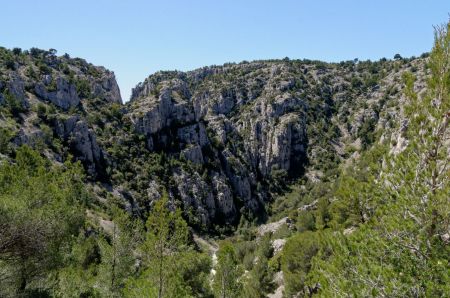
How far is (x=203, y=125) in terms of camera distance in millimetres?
141000

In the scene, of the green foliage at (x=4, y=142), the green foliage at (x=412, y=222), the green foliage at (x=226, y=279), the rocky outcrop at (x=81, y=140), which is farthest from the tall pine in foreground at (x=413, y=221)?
the rocky outcrop at (x=81, y=140)

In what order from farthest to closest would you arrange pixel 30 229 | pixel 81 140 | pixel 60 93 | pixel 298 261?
pixel 60 93
pixel 81 140
pixel 298 261
pixel 30 229

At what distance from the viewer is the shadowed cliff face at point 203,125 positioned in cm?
10112

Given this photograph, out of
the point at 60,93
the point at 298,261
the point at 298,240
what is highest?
the point at 60,93

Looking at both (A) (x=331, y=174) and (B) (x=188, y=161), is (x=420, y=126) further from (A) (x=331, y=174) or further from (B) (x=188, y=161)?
(A) (x=331, y=174)

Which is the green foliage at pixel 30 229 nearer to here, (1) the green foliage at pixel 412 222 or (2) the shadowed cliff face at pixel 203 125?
(1) the green foliage at pixel 412 222

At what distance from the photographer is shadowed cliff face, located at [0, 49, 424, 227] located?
332 ft

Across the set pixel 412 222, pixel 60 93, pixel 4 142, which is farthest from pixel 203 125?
pixel 412 222

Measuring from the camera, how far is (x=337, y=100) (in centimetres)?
17438

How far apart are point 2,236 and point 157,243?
28.8ft

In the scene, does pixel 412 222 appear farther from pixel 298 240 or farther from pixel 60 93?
pixel 60 93

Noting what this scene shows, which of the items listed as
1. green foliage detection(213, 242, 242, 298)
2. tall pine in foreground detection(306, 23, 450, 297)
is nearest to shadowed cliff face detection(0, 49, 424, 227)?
green foliage detection(213, 242, 242, 298)

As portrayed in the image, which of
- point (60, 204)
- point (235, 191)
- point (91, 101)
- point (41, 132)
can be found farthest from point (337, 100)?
point (60, 204)

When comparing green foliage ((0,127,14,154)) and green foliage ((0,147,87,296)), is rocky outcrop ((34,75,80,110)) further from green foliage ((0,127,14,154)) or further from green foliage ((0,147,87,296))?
green foliage ((0,147,87,296))
